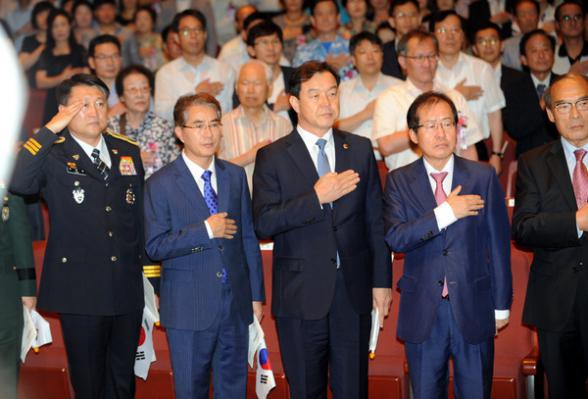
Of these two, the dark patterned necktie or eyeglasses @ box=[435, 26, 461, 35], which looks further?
eyeglasses @ box=[435, 26, 461, 35]

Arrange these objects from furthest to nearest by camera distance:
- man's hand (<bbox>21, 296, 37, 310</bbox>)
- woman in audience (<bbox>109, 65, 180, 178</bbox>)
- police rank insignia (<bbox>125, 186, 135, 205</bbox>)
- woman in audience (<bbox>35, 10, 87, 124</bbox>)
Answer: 1. woman in audience (<bbox>35, 10, 87, 124</bbox>)
2. woman in audience (<bbox>109, 65, 180, 178</bbox>)
3. man's hand (<bbox>21, 296, 37, 310</bbox>)
4. police rank insignia (<bbox>125, 186, 135, 205</bbox>)

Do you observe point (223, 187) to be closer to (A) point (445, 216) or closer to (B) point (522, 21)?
(A) point (445, 216)

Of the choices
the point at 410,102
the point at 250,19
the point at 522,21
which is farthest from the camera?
the point at 522,21

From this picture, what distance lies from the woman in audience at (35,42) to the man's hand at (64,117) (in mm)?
3842

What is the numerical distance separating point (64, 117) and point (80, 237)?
52 centimetres

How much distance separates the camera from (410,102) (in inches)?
196

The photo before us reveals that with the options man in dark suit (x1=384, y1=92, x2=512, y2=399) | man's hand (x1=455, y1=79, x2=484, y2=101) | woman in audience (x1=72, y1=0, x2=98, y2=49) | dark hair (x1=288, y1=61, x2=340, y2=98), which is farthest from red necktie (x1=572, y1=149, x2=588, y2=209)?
woman in audience (x1=72, y1=0, x2=98, y2=49)

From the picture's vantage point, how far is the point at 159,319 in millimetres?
3977

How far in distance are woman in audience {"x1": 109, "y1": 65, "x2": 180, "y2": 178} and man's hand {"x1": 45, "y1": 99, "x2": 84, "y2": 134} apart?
120 centimetres

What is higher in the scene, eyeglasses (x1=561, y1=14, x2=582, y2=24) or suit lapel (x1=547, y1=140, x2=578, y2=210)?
eyeglasses (x1=561, y1=14, x2=582, y2=24)

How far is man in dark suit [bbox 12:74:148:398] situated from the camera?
3822 millimetres

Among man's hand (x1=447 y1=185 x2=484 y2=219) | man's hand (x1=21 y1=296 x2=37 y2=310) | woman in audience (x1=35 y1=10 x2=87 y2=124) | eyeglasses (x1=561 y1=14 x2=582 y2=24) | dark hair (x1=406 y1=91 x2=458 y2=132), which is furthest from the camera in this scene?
woman in audience (x1=35 y1=10 x2=87 y2=124)

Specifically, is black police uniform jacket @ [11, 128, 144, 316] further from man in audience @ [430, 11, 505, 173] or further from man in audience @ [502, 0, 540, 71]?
man in audience @ [502, 0, 540, 71]

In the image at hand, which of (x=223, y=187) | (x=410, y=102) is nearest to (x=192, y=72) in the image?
(x=410, y=102)
